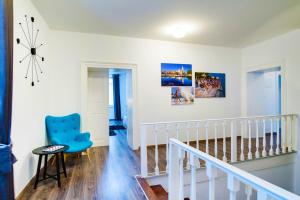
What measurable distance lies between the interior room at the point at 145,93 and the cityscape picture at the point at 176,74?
1.0 inches

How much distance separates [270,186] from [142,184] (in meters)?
2.04

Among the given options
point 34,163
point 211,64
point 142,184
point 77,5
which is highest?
point 77,5

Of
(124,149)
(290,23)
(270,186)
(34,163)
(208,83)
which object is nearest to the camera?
(270,186)

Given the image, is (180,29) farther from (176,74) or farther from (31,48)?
(31,48)

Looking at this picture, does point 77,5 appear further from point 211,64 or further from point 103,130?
point 211,64

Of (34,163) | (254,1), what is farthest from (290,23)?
(34,163)

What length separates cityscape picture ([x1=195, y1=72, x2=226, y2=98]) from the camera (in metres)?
4.77

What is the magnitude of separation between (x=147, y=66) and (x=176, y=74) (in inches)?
31.4

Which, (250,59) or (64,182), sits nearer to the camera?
(64,182)

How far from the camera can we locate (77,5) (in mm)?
2760

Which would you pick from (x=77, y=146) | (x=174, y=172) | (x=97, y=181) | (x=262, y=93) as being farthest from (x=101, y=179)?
(x=262, y=93)

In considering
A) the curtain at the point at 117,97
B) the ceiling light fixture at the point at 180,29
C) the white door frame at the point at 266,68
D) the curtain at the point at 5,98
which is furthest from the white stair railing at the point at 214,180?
the curtain at the point at 117,97

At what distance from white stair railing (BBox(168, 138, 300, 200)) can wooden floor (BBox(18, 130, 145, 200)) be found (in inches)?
32.2

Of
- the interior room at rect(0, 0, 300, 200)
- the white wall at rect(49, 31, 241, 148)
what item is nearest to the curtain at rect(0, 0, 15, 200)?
the interior room at rect(0, 0, 300, 200)
